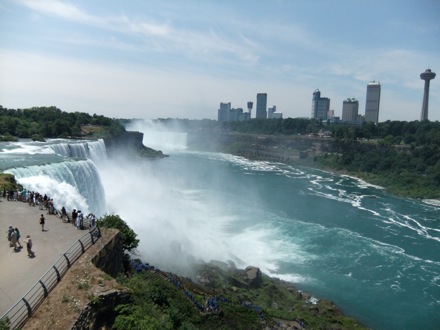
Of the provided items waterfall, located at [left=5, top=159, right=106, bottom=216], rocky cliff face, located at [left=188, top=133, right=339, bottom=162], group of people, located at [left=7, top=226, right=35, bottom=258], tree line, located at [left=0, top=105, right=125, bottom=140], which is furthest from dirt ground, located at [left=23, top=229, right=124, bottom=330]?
rocky cliff face, located at [left=188, top=133, right=339, bottom=162]

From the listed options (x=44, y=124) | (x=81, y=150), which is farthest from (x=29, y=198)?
(x=44, y=124)

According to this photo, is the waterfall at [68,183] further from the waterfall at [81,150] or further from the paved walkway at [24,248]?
Answer: the waterfall at [81,150]

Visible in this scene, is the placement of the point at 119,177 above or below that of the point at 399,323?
above

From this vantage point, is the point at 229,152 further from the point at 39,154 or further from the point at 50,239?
the point at 50,239

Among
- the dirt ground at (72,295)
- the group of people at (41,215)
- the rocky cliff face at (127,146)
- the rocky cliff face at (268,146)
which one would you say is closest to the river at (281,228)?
the group of people at (41,215)

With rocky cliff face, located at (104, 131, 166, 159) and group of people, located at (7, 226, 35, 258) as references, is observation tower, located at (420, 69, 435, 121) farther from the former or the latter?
group of people, located at (7, 226, 35, 258)

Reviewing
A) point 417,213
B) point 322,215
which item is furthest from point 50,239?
point 417,213
